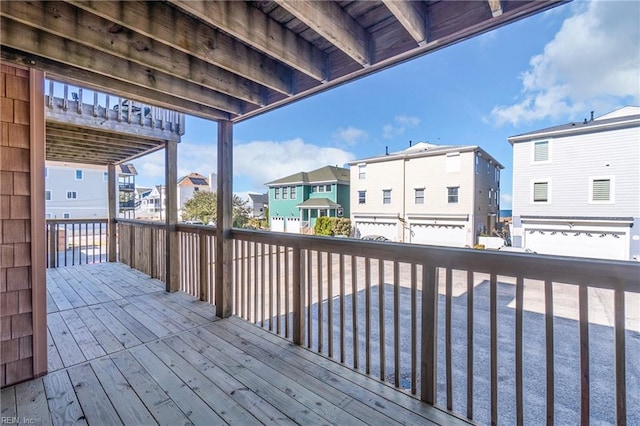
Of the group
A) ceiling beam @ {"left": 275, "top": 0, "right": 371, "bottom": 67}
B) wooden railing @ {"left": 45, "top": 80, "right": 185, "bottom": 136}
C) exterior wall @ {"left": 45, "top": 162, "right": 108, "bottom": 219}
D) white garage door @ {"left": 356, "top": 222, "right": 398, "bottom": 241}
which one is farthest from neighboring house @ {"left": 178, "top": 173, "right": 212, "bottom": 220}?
ceiling beam @ {"left": 275, "top": 0, "right": 371, "bottom": 67}

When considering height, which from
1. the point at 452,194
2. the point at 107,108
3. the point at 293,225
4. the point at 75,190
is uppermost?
the point at 75,190

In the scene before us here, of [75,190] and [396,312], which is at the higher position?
[75,190]

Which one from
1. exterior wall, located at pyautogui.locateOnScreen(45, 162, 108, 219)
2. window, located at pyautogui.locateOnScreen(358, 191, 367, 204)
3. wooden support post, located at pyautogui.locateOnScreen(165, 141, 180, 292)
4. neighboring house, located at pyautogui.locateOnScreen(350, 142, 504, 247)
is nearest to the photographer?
wooden support post, located at pyautogui.locateOnScreen(165, 141, 180, 292)

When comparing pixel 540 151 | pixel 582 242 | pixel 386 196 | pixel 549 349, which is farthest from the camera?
pixel 386 196

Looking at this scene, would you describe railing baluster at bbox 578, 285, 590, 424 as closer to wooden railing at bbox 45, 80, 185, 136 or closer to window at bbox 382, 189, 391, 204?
wooden railing at bbox 45, 80, 185, 136

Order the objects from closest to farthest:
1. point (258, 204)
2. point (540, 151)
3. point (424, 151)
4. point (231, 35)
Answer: point (231, 35) → point (540, 151) → point (424, 151) → point (258, 204)

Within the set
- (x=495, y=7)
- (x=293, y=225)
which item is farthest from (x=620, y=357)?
(x=293, y=225)

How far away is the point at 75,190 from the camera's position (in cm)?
1988

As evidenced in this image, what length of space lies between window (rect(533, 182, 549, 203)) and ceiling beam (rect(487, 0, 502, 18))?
34.3 feet

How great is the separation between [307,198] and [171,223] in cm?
1577

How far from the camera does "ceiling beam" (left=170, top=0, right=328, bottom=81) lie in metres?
1.47

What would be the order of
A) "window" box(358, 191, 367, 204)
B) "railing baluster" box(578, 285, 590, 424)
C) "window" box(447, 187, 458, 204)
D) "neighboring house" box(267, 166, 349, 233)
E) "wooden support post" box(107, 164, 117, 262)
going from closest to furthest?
"railing baluster" box(578, 285, 590, 424)
"wooden support post" box(107, 164, 117, 262)
"window" box(447, 187, 458, 204)
"window" box(358, 191, 367, 204)
"neighboring house" box(267, 166, 349, 233)

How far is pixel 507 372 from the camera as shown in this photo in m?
2.47

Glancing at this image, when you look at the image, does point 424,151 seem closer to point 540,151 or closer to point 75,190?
point 540,151
